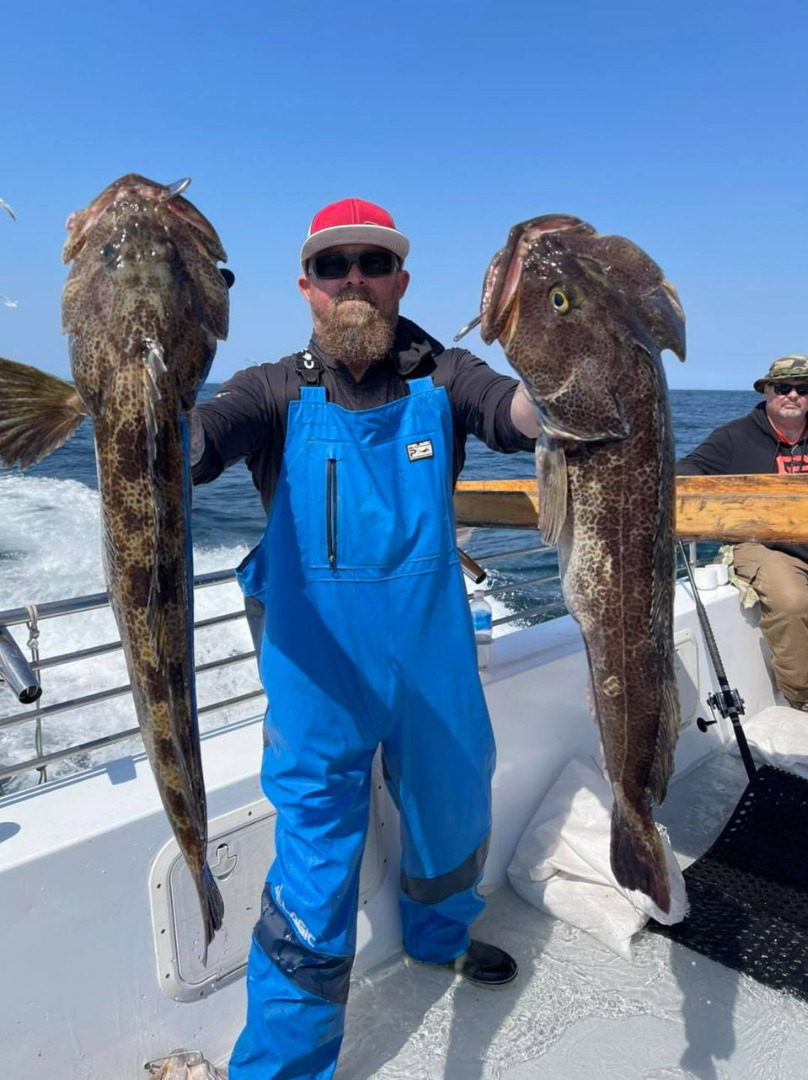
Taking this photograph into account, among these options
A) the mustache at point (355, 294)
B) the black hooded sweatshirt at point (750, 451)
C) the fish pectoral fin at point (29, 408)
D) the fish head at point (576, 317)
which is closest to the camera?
the fish pectoral fin at point (29, 408)

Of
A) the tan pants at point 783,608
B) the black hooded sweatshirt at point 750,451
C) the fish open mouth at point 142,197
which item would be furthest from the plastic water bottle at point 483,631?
the black hooded sweatshirt at point 750,451

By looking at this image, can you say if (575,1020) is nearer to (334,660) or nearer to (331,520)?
(334,660)

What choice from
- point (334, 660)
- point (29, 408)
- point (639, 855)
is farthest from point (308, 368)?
point (639, 855)

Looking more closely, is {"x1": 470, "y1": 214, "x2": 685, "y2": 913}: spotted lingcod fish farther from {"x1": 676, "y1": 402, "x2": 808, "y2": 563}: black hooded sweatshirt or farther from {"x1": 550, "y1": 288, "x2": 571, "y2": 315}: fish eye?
{"x1": 676, "y1": 402, "x2": 808, "y2": 563}: black hooded sweatshirt

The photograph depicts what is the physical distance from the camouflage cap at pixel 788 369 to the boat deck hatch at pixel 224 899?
509 centimetres

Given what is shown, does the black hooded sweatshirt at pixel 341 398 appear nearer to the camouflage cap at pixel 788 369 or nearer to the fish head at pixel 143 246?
the fish head at pixel 143 246

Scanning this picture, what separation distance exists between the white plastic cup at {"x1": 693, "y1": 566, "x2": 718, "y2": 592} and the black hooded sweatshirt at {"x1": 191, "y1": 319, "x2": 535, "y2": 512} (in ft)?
11.1

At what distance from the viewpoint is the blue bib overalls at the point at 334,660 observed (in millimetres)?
2797

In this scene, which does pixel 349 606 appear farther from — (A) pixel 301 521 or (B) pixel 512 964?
(B) pixel 512 964

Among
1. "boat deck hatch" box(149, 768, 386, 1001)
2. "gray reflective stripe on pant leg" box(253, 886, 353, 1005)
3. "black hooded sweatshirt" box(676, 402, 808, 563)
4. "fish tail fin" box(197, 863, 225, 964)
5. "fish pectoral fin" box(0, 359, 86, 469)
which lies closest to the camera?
"fish pectoral fin" box(0, 359, 86, 469)

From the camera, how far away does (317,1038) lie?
2787mm

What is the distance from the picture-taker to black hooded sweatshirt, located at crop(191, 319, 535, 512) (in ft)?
9.20

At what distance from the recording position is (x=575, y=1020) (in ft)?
10.9

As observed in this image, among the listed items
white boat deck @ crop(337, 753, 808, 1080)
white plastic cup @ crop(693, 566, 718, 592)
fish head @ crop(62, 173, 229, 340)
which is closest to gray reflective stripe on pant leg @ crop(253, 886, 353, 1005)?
white boat deck @ crop(337, 753, 808, 1080)
